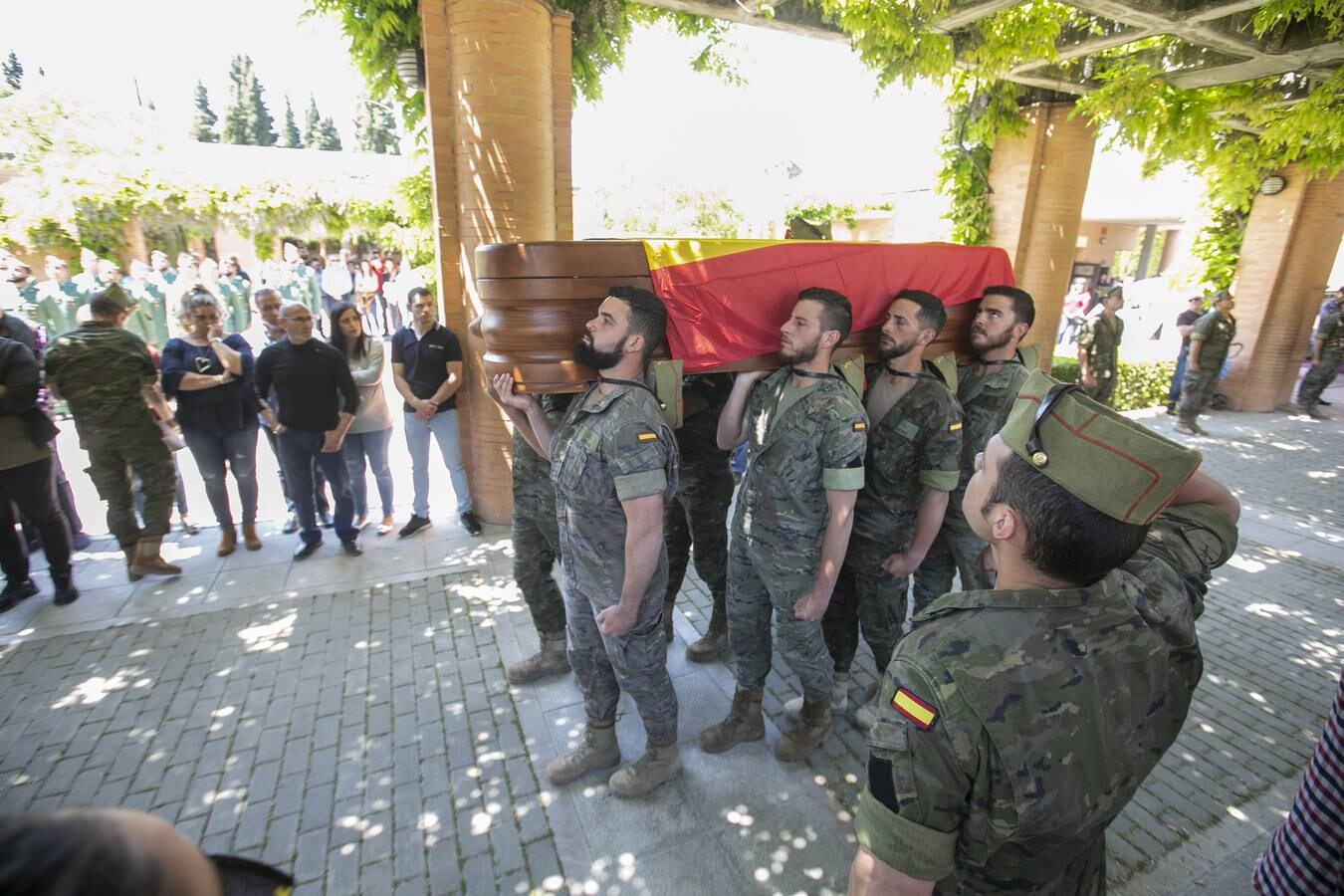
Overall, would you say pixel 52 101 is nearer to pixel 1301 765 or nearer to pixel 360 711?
pixel 360 711

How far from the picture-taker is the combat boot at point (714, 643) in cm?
365

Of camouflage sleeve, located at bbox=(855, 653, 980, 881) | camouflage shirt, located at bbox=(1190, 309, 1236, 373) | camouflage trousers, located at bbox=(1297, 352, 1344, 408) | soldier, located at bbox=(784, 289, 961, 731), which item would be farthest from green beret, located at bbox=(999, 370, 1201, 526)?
camouflage trousers, located at bbox=(1297, 352, 1344, 408)

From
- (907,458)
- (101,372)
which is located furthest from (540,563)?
(101,372)

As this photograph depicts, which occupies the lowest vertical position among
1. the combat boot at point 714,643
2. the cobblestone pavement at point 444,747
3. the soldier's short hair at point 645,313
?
the cobblestone pavement at point 444,747

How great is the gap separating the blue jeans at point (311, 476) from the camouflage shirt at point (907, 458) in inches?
147

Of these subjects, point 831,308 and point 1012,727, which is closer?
point 1012,727

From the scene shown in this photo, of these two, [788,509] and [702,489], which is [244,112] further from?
[788,509]

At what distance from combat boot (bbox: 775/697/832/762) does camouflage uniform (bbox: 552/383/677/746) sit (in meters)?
0.56

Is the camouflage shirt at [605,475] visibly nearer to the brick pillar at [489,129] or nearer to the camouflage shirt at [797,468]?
the camouflage shirt at [797,468]

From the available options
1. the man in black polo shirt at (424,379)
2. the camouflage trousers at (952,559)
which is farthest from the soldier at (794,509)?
the man in black polo shirt at (424,379)

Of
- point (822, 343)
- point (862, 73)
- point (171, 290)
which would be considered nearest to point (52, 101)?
point (171, 290)

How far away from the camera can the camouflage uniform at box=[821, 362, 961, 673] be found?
2719 mm

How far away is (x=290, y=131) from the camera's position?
50281mm

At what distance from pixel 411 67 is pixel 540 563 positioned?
397cm
